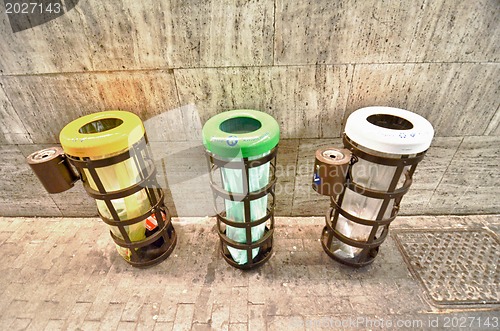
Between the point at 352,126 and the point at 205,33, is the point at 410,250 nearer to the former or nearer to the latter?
the point at 352,126

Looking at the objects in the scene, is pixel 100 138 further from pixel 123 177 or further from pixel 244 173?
pixel 244 173

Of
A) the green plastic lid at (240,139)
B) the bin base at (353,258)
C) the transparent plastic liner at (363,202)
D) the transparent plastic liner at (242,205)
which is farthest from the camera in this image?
the bin base at (353,258)

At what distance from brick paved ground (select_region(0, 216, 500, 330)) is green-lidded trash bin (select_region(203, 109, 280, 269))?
0.31 m

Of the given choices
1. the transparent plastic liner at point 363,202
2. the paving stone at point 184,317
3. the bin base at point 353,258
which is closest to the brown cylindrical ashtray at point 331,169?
the transparent plastic liner at point 363,202

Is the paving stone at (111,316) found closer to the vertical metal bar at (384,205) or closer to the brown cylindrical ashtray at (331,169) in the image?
the brown cylindrical ashtray at (331,169)

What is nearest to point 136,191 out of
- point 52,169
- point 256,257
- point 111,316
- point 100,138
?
point 100,138

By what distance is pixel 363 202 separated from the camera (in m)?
2.38

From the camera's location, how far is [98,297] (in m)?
2.46

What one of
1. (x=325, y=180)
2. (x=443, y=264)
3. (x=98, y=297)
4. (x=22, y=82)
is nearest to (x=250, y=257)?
(x=325, y=180)

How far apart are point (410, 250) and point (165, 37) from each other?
3281 millimetres

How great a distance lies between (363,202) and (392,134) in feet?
2.54

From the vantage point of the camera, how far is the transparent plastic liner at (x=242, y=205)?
2066 mm

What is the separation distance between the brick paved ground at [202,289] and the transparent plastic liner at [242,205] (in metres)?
0.27

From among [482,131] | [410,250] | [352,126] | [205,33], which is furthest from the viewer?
[410,250]
